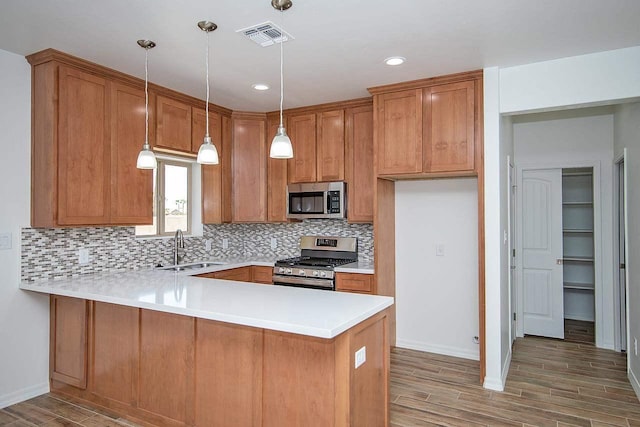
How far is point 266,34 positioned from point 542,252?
404 centimetres

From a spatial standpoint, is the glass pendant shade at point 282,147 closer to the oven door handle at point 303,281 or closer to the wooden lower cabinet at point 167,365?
the wooden lower cabinet at point 167,365

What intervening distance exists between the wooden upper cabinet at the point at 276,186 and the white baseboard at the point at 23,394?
8.44 ft

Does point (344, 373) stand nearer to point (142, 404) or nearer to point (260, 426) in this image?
point (260, 426)

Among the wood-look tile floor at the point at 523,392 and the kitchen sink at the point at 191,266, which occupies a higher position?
the kitchen sink at the point at 191,266

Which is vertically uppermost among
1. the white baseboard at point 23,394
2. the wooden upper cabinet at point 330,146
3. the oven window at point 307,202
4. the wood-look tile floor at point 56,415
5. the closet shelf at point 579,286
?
the wooden upper cabinet at point 330,146

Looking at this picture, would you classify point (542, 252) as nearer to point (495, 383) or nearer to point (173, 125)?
point (495, 383)

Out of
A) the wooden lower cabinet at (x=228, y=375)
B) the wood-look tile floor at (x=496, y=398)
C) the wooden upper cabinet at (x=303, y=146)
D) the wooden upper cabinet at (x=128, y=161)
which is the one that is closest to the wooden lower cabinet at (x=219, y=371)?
the wooden lower cabinet at (x=228, y=375)

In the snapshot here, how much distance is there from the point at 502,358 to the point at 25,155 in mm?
4117

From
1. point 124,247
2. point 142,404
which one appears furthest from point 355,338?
point 124,247

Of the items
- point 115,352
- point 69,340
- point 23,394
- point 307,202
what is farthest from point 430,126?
point 23,394

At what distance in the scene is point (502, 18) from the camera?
2457mm

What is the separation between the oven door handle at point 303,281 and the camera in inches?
157

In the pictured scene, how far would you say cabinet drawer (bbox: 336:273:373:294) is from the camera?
390 centimetres

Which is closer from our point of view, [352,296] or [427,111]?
[352,296]
